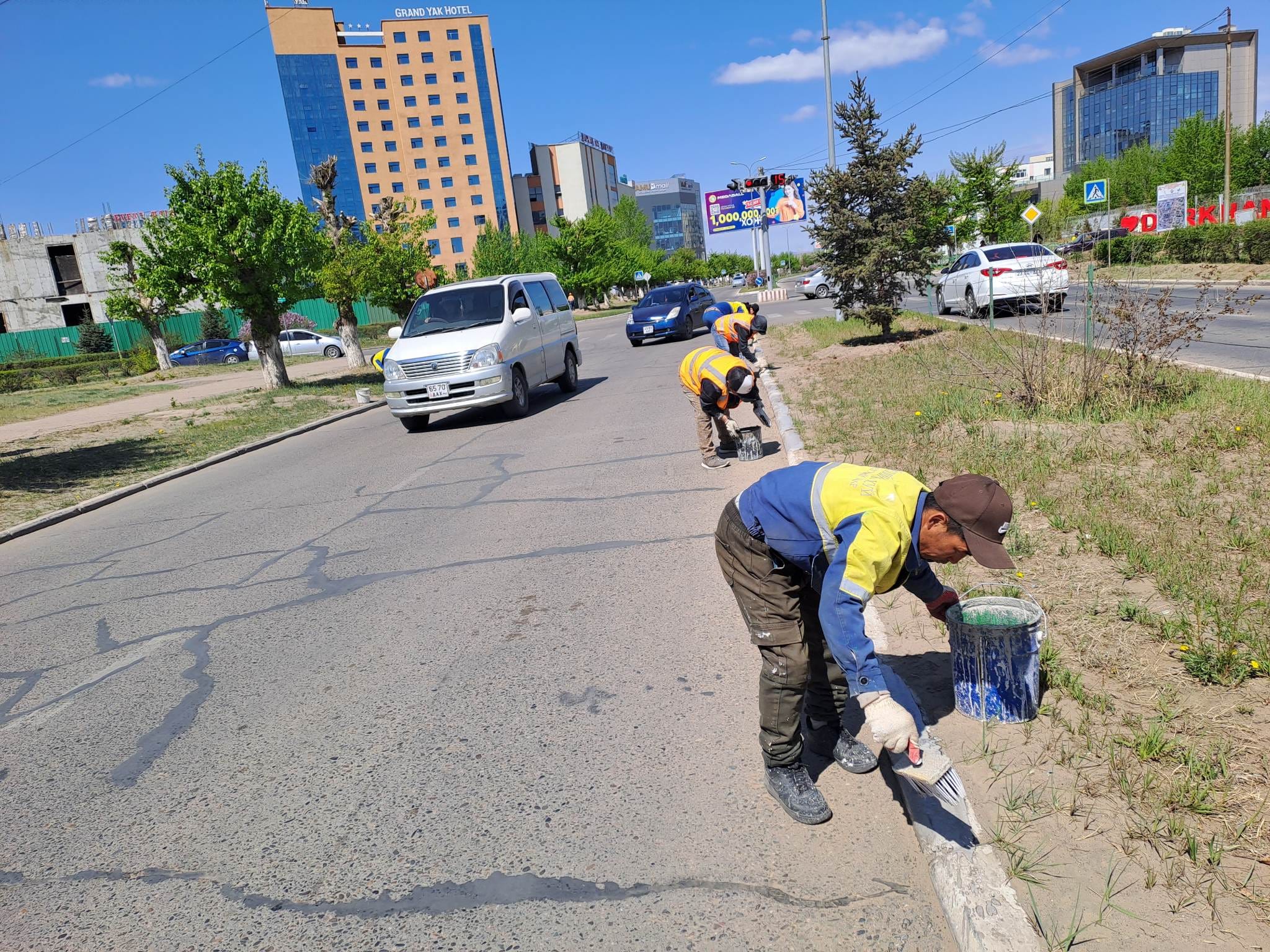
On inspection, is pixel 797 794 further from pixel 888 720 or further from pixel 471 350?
pixel 471 350

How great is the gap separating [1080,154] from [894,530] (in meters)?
154

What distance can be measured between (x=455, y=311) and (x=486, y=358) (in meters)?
1.43

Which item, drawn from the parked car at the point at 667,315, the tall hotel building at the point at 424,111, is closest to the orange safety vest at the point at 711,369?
the parked car at the point at 667,315

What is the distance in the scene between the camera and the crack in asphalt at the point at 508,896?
2.71 m

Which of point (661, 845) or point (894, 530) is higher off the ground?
point (894, 530)

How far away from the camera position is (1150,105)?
117562 mm

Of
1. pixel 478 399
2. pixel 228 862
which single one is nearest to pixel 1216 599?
pixel 228 862

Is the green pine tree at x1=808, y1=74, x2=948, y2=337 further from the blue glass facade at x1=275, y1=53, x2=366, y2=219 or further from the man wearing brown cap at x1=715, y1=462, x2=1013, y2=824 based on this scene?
the blue glass facade at x1=275, y1=53, x2=366, y2=219

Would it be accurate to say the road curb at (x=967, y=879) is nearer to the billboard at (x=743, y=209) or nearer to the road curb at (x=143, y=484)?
the road curb at (x=143, y=484)

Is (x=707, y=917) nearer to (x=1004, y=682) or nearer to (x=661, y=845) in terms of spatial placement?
(x=661, y=845)

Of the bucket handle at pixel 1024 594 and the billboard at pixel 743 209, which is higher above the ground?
the billboard at pixel 743 209

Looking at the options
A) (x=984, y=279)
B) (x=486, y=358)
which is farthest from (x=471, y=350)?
(x=984, y=279)

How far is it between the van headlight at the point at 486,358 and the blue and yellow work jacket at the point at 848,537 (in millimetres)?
10110

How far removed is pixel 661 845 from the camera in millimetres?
2977
